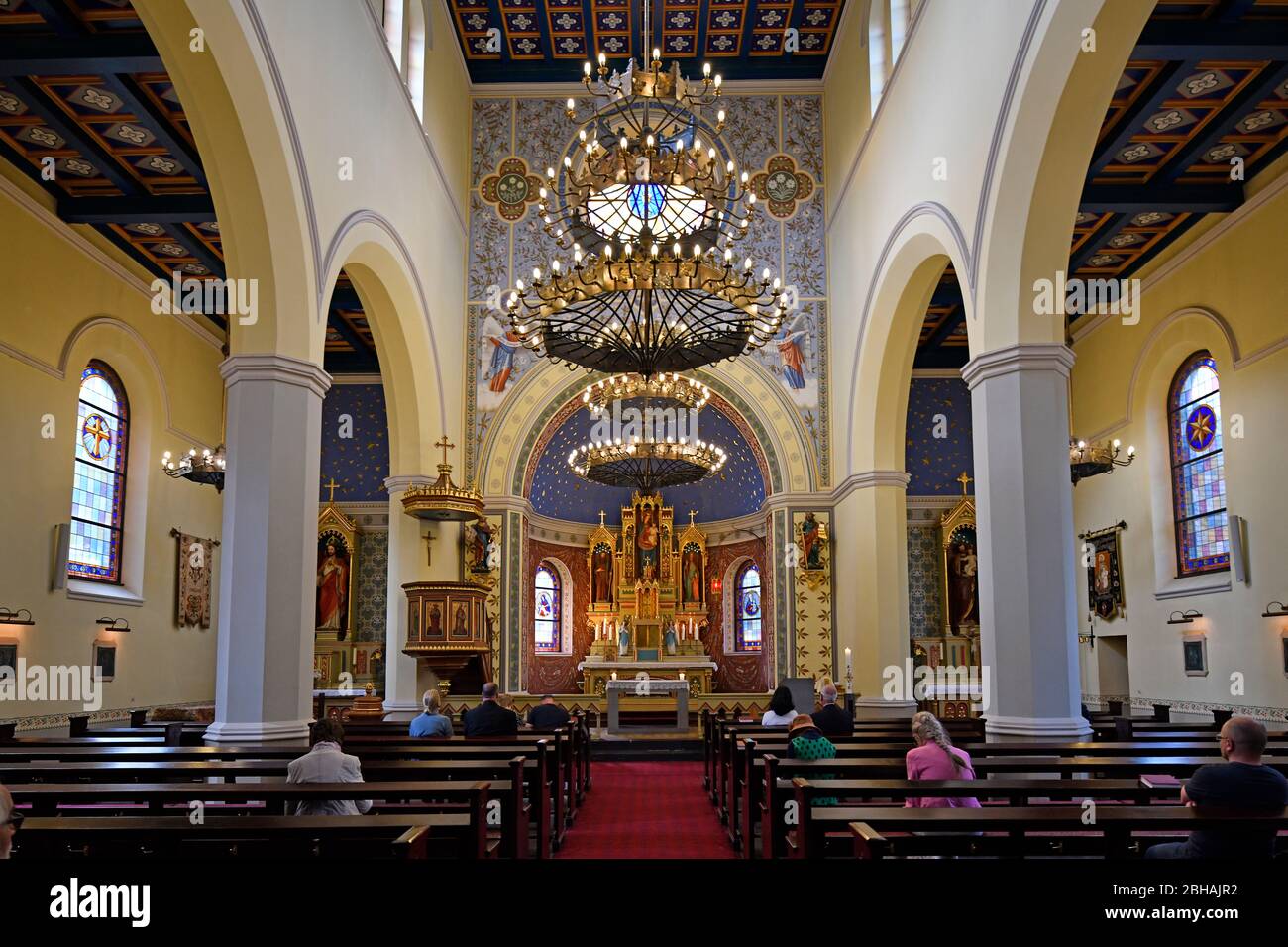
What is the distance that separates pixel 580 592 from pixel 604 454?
296 inches

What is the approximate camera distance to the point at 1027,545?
346 inches

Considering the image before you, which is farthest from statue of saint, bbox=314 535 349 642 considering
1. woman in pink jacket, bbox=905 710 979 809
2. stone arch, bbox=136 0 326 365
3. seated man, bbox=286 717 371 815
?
woman in pink jacket, bbox=905 710 979 809

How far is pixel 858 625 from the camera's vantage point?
51.0 feet

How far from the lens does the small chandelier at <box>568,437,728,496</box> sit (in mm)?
14492

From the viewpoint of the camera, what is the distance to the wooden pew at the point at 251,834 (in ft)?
12.3

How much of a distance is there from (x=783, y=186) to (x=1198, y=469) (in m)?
7.60

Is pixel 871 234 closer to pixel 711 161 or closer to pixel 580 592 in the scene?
pixel 711 161

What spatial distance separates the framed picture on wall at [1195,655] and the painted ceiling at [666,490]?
7.25 meters

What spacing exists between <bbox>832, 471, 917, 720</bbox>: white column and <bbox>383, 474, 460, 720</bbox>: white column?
5.96 metres

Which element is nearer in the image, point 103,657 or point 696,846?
point 696,846

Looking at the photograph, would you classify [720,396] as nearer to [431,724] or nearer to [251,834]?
[431,724]

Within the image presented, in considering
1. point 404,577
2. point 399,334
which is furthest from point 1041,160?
point 404,577
